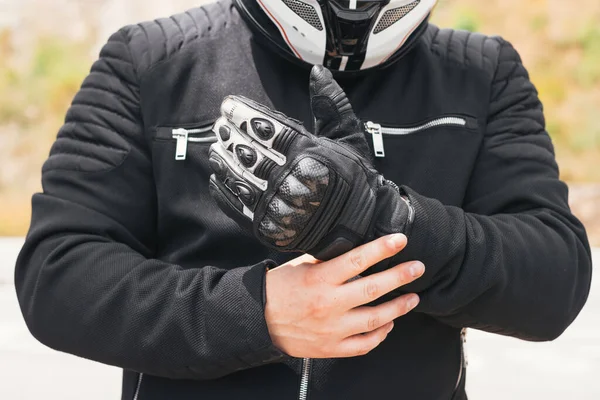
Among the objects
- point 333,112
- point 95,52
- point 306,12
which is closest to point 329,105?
point 333,112

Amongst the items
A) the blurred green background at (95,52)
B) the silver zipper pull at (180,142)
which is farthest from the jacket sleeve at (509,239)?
the blurred green background at (95,52)

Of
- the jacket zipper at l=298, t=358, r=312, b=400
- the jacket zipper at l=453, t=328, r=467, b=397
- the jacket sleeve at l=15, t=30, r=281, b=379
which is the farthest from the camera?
the jacket zipper at l=453, t=328, r=467, b=397

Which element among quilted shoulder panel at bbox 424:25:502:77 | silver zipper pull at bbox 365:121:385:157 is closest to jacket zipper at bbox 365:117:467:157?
silver zipper pull at bbox 365:121:385:157

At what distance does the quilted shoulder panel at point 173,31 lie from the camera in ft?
3.46

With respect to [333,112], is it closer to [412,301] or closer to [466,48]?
[412,301]

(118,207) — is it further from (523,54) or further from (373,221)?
(523,54)

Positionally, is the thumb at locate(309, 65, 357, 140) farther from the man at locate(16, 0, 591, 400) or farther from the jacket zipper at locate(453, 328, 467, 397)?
the jacket zipper at locate(453, 328, 467, 397)

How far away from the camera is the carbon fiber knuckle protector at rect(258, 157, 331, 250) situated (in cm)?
76

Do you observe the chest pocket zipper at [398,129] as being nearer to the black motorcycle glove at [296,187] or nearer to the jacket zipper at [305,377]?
the black motorcycle glove at [296,187]

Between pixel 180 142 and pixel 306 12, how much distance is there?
0.83ft

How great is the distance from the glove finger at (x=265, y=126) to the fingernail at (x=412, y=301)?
24 cm

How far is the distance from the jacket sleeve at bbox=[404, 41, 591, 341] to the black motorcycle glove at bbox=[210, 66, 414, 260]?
0.07 meters

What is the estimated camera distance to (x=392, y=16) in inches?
40.9

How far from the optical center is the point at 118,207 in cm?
98
